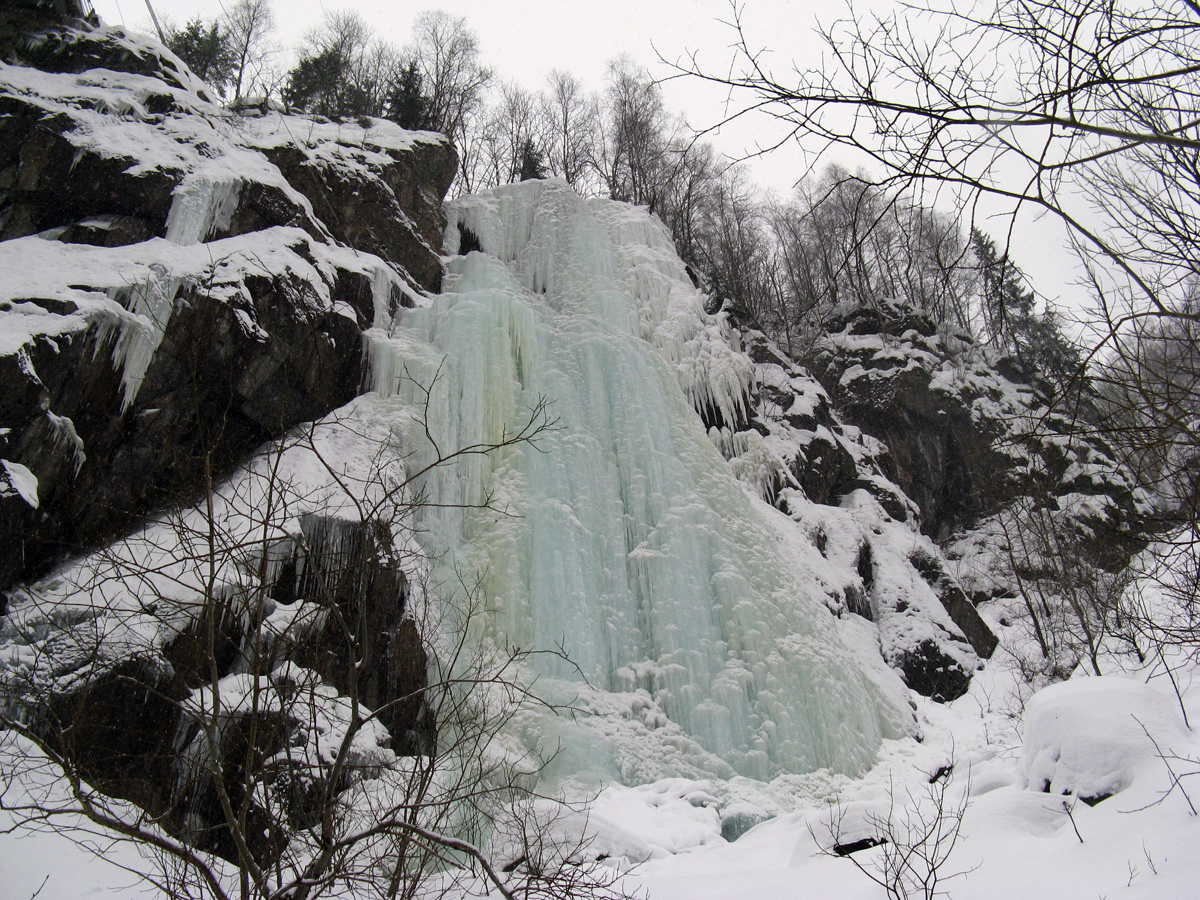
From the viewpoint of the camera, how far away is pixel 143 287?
6695 mm

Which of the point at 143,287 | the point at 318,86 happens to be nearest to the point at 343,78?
the point at 318,86

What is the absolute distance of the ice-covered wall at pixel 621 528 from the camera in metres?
7.44

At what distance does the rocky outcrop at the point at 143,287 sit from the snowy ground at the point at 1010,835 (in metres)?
2.40

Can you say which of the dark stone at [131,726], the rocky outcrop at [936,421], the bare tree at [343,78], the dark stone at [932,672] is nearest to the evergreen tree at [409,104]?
the bare tree at [343,78]

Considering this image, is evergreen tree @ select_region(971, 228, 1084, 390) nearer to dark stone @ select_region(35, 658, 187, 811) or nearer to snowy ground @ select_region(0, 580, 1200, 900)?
snowy ground @ select_region(0, 580, 1200, 900)

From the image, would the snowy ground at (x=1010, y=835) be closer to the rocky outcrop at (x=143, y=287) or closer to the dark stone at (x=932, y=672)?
the rocky outcrop at (x=143, y=287)

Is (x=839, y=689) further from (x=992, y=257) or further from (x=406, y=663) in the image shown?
(x=992, y=257)

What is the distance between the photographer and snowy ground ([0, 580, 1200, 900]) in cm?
296

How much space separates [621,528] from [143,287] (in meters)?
5.73

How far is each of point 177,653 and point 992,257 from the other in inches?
228

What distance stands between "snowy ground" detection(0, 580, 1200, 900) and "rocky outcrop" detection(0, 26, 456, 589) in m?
2.40

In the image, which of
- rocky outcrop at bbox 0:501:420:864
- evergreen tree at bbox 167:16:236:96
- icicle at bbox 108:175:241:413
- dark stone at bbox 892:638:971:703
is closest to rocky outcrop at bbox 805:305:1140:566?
dark stone at bbox 892:638:971:703

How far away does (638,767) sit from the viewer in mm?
6676

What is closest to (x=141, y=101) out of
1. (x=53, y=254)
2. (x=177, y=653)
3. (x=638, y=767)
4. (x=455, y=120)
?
(x=53, y=254)
